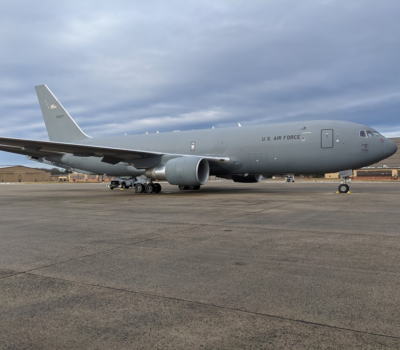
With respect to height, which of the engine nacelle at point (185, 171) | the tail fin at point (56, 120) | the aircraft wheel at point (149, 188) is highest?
the tail fin at point (56, 120)

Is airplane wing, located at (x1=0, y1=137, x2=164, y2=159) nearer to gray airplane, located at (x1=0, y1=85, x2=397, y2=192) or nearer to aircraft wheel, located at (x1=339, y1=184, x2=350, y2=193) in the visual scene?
gray airplane, located at (x1=0, y1=85, x2=397, y2=192)

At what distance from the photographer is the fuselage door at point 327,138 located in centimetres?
1605

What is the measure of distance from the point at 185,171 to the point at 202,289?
42.5 ft

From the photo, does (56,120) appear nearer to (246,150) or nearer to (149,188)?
(149,188)

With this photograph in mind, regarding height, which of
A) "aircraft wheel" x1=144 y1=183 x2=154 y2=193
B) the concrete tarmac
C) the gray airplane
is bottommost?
the concrete tarmac

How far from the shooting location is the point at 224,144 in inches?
731

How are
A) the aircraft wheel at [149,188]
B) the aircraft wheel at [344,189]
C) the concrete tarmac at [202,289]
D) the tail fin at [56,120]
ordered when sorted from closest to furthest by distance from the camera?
the concrete tarmac at [202,289] → the aircraft wheel at [344,189] → the aircraft wheel at [149,188] → the tail fin at [56,120]

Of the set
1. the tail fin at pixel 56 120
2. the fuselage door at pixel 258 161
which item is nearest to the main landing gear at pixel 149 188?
the fuselage door at pixel 258 161

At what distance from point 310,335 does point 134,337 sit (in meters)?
1.18

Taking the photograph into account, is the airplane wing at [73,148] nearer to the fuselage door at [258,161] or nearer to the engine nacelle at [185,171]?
the engine nacelle at [185,171]

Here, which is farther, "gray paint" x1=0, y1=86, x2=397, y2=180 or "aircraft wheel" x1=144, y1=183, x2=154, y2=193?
"aircraft wheel" x1=144, y1=183, x2=154, y2=193

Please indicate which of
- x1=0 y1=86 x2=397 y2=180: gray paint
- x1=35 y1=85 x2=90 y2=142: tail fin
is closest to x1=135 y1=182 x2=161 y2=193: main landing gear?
x1=0 y1=86 x2=397 y2=180: gray paint

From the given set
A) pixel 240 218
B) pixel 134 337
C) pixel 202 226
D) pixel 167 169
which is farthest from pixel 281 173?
pixel 134 337

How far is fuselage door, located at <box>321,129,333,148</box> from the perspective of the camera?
1605 centimetres
